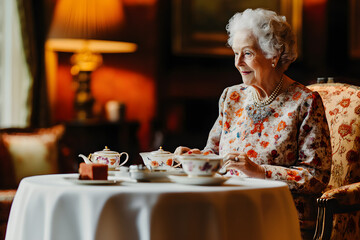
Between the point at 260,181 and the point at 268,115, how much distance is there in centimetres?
54

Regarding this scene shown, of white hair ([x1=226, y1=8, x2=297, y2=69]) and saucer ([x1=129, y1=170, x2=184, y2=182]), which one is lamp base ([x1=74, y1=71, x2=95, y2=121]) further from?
saucer ([x1=129, y1=170, x2=184, y2=182])

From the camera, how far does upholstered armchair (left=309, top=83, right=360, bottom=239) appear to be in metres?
2.35

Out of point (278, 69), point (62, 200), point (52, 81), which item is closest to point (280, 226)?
point (62, 200)

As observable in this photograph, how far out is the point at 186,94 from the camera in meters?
6.29

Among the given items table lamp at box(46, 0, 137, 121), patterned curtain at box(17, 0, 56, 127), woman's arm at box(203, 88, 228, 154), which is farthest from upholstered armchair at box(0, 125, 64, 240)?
woman's arm at box(203, 88, 228, 154)

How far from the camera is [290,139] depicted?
2.46 metres

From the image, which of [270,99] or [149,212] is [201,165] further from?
[270,99]

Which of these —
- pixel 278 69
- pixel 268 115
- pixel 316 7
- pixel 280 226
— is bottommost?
pixel 280 226

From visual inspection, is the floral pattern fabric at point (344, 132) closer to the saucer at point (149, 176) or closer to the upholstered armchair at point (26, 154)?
the saucer at point (149, 176)

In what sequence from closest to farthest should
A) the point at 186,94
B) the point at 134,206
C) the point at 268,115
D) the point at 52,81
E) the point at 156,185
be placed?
the point at 134,206, the point at 156,185, the point at 268,115, the point at 52,81, the point at 186,94

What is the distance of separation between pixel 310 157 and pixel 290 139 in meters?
0.12

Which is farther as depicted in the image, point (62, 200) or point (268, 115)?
point (268, 115)

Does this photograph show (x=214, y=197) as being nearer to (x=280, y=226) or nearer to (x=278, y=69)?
(x=280, y=226)

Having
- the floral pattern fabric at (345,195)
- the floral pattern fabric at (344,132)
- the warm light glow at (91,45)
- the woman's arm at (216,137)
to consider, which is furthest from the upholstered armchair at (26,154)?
the floral pattern fabric at (345,195)
